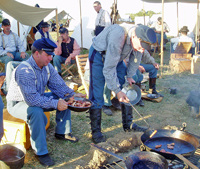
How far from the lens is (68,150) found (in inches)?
122

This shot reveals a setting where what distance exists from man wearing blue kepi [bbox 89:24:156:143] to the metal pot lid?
0.25ft

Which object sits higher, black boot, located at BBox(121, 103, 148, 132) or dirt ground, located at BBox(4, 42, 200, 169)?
black boot, located at BBox(121, 103, 148, 132)

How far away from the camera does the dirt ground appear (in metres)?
2.87

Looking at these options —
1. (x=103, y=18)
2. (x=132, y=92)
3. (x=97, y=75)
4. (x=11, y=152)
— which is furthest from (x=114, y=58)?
(x=103, y=18)

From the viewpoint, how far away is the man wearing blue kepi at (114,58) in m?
2.59

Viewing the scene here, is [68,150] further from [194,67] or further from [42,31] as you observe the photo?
[194,67]

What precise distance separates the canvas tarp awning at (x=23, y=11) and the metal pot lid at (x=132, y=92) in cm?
548

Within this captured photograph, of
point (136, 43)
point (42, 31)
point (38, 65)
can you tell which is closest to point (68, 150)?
point (38, 65)

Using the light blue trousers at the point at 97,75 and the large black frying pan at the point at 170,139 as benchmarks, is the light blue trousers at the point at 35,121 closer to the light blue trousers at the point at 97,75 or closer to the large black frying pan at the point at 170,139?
the light blue trousers at the point at 97,75

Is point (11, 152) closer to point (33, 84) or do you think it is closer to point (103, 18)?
point (33, 84)

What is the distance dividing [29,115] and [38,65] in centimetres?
65

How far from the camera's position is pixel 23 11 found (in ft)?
24.8

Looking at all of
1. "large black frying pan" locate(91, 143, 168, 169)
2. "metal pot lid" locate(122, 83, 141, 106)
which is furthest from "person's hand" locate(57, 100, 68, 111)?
"metal pot lid" locate(122, 83, 141, 106)

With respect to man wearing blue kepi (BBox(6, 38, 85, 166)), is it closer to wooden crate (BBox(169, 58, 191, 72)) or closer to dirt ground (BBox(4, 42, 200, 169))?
Result: dirt ground (BBox(4, 42, 200, 169))
